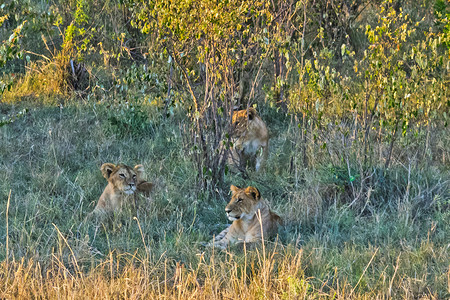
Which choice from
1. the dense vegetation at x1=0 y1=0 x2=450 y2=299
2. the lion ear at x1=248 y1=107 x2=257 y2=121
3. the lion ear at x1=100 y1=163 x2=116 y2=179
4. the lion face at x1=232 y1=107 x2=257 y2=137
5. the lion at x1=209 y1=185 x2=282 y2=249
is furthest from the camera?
the lion ear at x1=248 y1=107 x2=257 y2=121

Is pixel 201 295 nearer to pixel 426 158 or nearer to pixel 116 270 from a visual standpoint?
pixel 116 270

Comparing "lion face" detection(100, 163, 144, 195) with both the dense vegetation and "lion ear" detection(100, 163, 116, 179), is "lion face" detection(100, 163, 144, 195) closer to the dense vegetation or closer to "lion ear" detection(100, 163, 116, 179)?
"lion ear" detection(100, 163, 116, 179)

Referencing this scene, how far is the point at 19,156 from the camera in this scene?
25.8ft

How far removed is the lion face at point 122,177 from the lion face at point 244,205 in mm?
1109

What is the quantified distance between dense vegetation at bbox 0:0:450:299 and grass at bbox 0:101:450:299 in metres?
0.02

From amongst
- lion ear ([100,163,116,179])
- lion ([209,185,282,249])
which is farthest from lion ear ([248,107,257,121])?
lion ([209,185,282,249])

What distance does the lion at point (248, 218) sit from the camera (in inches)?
225

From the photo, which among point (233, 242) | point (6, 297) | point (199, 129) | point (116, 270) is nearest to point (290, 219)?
point (233, 242)

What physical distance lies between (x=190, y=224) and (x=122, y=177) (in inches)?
32.1

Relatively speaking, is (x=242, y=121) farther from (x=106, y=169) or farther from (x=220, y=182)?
(x=106, y=169)

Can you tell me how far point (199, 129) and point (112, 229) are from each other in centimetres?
131

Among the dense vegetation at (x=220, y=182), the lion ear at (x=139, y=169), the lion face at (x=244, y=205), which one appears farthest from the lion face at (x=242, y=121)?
the lion face at (x=244, y=205)

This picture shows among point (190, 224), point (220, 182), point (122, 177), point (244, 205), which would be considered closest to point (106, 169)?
point (122, 177)

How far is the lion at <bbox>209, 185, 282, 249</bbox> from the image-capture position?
5707 mm
